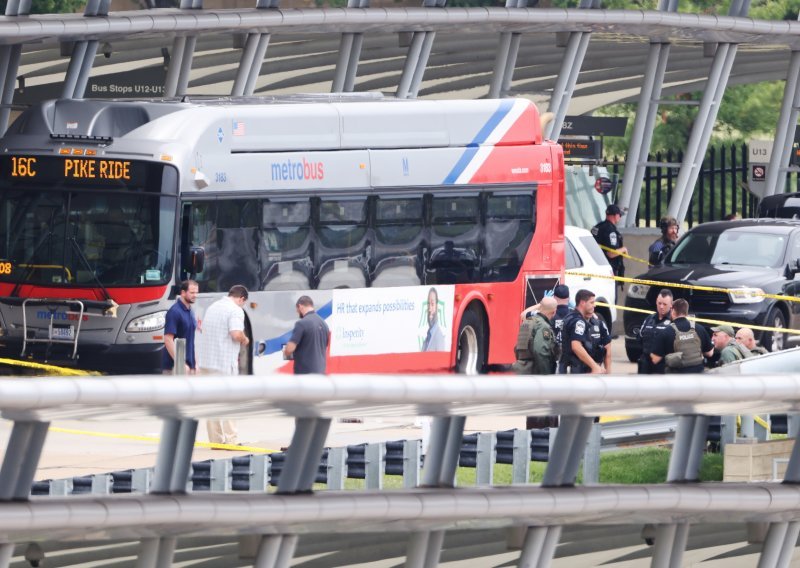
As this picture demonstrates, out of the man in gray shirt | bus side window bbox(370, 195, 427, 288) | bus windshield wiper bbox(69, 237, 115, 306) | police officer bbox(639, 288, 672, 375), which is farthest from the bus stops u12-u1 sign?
the man in gray shirt

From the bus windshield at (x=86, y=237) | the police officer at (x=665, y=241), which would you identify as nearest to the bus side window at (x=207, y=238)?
the bus windshield at (x=86, y=237)

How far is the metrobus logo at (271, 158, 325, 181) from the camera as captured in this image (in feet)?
70.5

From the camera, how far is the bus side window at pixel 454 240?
23.1m

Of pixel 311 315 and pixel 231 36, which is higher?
pixel 231 36

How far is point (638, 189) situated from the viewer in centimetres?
3309

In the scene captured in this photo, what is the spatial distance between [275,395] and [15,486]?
0.86 m

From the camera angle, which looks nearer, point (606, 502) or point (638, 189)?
point (606, 502)

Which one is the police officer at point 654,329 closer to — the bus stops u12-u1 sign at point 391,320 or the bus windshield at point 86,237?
the bus stops u12-u1 sign at point 391,320

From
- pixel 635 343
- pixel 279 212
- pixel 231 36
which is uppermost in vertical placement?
pixel 231 36

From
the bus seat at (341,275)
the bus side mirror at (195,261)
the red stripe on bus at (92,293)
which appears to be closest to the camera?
the bus side mirror at (195,261)

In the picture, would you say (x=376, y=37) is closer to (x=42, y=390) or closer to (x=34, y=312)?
(x=34, y=312)

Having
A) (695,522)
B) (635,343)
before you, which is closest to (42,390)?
(695,522)

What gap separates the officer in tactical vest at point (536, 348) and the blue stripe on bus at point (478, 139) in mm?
5059

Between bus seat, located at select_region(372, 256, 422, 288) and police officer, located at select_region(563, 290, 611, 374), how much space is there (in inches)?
170
